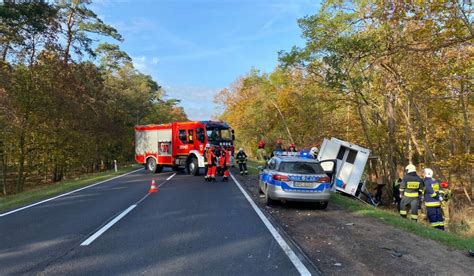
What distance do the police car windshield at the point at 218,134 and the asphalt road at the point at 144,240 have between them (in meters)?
9.13

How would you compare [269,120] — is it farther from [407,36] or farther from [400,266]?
[400,266]

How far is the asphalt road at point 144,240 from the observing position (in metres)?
5.42

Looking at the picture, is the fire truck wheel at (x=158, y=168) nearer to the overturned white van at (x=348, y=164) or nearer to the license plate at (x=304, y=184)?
the overturned white van at (x=348, y=164)

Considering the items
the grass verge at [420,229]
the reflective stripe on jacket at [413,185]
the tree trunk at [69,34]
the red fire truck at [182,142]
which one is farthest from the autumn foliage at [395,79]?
the tree trunk at [69,34]

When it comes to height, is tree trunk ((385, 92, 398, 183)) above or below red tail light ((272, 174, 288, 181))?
above

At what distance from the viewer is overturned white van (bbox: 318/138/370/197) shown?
684 inches

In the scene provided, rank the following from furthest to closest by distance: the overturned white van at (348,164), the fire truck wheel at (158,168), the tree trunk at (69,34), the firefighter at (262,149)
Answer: the tree trunk at (69,34) → the fire truck wheel at (158,168) → the firefighter at (262,149) → the overturned white van at (348,164)

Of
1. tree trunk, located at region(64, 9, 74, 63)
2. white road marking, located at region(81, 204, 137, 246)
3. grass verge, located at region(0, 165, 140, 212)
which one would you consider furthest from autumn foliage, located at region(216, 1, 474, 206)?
tree trunk, located at region(64, 9, 74, 63)

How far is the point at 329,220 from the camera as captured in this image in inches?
364

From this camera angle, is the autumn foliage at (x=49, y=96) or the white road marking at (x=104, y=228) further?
the autumn foliage at (x=49, y=96)

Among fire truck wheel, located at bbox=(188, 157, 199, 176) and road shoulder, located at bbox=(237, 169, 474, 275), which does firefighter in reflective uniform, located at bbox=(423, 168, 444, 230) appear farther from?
fire truck wheel, located at bbox=(188, 157, 199, 176)

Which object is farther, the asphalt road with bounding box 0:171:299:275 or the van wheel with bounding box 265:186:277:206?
the van wheel with bounding box 265:186:277:206

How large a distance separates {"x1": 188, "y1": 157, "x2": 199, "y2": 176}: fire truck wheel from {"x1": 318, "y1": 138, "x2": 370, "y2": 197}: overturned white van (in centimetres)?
673

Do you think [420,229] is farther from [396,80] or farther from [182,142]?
[182,142]
